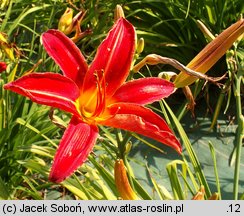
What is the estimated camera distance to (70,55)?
96 centimetres

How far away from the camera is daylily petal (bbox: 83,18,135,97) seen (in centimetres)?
99

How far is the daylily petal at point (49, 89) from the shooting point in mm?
860

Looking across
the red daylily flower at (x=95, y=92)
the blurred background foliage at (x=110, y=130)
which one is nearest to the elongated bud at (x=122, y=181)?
the red daylily flower at (x=95, y=92)

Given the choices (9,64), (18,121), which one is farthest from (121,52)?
(9,64)

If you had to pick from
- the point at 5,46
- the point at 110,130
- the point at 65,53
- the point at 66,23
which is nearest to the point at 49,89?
the point at 65,53

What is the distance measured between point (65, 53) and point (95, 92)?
90 millimetres

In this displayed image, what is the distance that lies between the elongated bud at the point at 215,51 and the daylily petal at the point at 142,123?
13 cm

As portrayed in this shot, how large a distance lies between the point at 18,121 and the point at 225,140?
88cm

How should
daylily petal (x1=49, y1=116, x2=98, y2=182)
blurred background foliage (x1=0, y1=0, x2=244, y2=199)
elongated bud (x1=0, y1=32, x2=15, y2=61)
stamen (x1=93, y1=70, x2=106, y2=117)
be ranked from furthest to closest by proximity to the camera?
blurred background foliage (x1=0, y1=0, x2=244, y2=199) → elongated bud (x1=0, y1=32, x2=15, y2=61) → stamen (x1=93, y1=70, x2=106, y2=117) → daylily petal (x1=49, y1=116, x2=98, y2=182)

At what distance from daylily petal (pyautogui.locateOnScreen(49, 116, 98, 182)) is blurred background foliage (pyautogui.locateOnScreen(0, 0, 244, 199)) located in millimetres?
639

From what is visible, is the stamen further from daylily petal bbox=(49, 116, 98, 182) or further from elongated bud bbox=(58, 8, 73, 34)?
elongated bud bbox=(58, 8, 73, 34)

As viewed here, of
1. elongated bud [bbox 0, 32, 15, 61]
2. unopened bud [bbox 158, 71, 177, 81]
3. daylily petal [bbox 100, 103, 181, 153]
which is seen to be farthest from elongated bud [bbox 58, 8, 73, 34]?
daylily petal [bbox 100, 103, 181, 153]

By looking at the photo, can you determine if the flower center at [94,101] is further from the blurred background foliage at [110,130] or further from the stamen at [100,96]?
the blurred background foliage at [110,130]

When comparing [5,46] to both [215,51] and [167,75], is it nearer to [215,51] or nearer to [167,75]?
[167,75]
